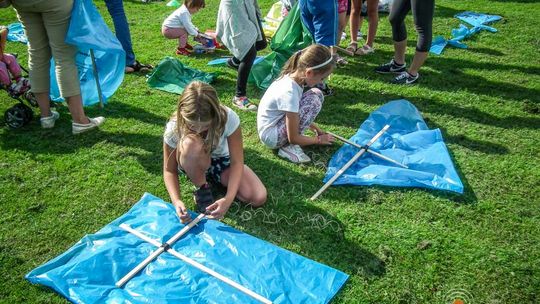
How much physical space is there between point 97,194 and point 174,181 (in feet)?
2.37

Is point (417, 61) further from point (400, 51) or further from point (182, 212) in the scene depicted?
point (182, 212)

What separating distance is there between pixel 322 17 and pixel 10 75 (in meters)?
3.13

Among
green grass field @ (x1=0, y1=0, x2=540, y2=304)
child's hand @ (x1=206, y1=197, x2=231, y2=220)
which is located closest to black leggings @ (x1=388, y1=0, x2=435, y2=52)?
green grass field @ (x1=0, y1=0, x2=540, y2=304)

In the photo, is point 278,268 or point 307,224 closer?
point 278,268

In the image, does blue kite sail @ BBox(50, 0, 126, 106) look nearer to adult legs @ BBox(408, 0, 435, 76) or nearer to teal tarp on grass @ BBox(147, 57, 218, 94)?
teal tarp on grass @ BBox(147, 57, 218, 94)

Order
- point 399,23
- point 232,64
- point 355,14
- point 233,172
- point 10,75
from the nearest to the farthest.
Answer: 1. point 233,172
2. point 10,75
3. point 399,23
4. point 232,64
5. point 355,14

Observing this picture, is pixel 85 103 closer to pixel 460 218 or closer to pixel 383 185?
pixel 383 185

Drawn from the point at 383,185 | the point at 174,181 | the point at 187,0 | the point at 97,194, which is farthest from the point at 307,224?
the point at 187,0

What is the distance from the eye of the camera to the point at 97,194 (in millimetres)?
3250

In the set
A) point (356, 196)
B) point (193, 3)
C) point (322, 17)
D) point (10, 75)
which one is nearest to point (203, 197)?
point (356, 196)

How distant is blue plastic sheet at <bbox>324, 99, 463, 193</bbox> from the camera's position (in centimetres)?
328

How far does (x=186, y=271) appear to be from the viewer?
101 inches

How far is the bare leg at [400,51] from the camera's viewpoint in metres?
4.95

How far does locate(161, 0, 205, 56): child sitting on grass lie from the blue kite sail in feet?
5.63
